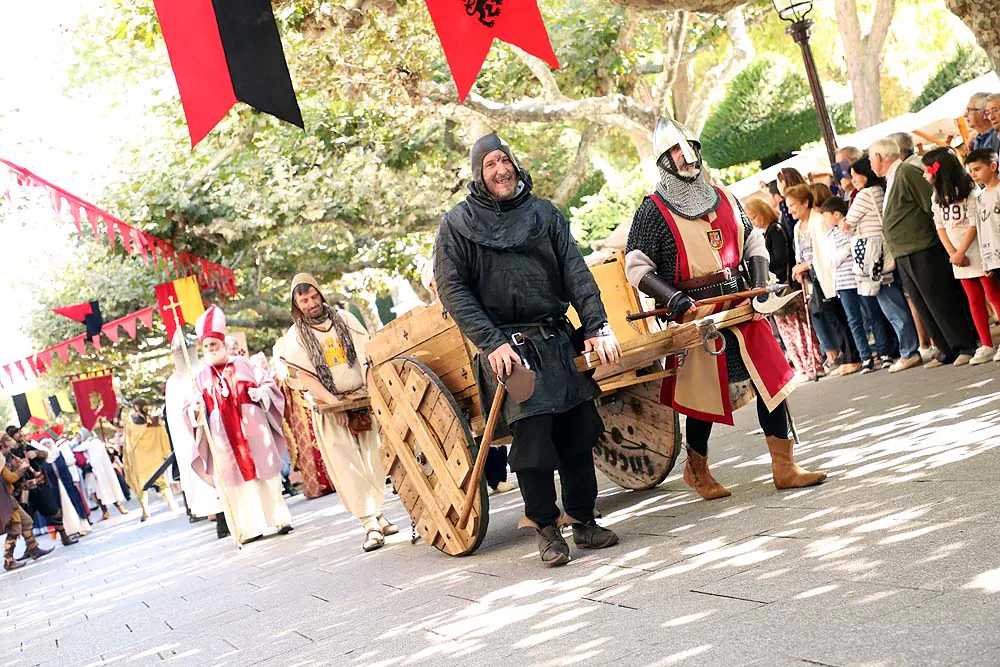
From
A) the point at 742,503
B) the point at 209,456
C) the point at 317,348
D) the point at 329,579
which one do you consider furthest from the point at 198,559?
the point at 742,503

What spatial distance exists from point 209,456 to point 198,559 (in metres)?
0.91

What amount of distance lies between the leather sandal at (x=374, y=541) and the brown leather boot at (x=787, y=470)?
119 inches

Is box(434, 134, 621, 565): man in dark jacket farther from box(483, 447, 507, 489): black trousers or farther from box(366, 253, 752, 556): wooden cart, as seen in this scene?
box(483, 447, 507, 489): black trousers

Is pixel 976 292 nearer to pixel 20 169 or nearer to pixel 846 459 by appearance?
pixel 846 459

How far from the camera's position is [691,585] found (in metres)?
4.50

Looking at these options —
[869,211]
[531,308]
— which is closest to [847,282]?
[869,211]

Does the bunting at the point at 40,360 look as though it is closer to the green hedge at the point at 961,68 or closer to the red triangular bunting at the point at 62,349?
the red triangular bunting at the point at 62,349

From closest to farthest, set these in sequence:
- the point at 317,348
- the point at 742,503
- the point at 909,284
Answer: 1. the point at 742,503
2. the point at 317,348
3. the point at 909,284

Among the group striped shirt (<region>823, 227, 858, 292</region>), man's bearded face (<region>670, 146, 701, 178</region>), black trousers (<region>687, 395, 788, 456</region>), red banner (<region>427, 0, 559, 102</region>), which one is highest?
red banner (<region>427, 0, 559, 102</region>)

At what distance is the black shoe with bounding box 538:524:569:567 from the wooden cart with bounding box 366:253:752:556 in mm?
541

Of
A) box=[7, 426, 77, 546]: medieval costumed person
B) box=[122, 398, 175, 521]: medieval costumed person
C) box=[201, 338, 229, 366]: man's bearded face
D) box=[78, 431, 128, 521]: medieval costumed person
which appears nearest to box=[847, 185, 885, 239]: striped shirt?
box=[201, 338, 229, 366]: man's bearded face

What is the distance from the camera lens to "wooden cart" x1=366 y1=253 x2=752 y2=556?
6.21 meters

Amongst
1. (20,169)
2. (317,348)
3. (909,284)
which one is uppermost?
(20,169)

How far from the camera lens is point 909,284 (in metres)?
10.1
